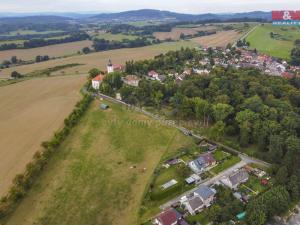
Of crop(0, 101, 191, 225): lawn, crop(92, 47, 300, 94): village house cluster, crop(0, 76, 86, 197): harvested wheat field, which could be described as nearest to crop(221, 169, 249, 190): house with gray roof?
crop(0, 101, 191, 225): lawn

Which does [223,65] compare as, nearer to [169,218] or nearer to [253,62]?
→ [253,62]

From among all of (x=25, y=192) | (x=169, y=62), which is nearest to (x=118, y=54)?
(x=169, y=62)

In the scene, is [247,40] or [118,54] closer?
[118,54]

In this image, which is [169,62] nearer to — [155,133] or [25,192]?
[155,133]

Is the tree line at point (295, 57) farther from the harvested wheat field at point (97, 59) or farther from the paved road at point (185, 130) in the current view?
the paved road at point (185, 130)

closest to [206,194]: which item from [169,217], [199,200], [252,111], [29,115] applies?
[199,200]

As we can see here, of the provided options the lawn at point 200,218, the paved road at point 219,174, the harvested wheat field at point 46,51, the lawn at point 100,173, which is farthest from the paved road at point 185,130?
the harvested wheat field at point 46,51
